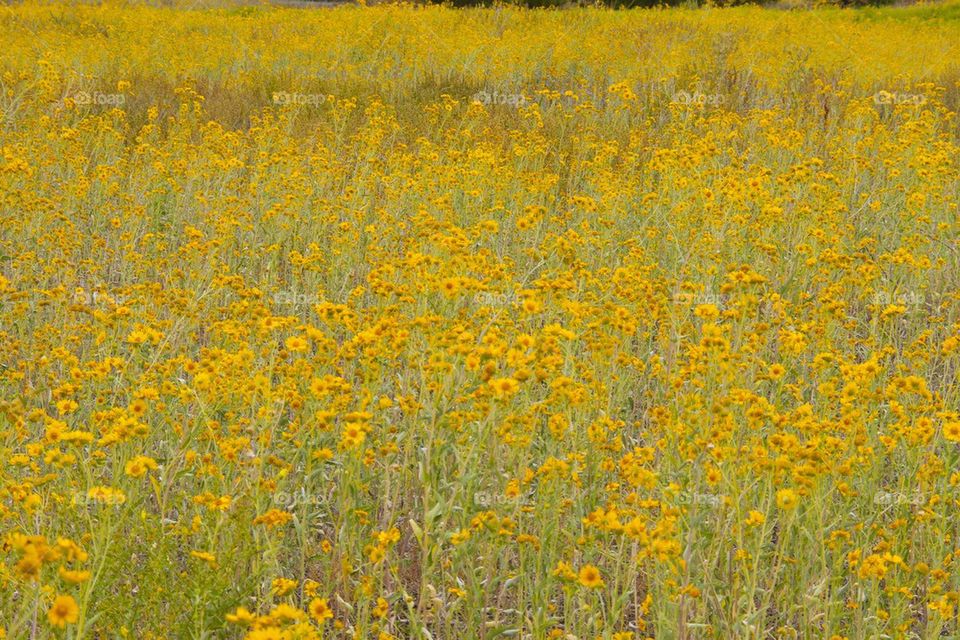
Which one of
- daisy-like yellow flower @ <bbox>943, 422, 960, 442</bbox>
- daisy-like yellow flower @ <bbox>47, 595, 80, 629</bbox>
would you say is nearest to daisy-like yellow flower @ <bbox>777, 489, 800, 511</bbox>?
daisy-like yellow flower @ <bbox>943, 422, 960, 442</bbox>

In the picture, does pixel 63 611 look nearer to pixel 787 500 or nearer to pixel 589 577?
pixel 589 577

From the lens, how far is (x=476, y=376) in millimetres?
2900

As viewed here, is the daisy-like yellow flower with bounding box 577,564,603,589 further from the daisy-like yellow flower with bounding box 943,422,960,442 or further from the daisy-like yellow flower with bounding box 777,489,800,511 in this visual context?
the daisy-like yellow flower with bounding box 943,422,960,442

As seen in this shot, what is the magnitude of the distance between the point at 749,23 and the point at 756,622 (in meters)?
14.3

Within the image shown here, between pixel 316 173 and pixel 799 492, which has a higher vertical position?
pixel 316 173

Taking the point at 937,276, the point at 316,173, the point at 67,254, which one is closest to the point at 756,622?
the point at 937,276

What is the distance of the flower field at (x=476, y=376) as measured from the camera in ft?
7.54

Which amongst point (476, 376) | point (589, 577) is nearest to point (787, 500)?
point (589, 577)

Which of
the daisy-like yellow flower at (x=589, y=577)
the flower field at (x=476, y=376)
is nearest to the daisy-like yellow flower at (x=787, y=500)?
the flower field at (x=476, y=376)

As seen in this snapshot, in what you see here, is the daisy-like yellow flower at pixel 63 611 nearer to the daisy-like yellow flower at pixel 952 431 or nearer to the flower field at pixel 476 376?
the flower field at pixel 476 376

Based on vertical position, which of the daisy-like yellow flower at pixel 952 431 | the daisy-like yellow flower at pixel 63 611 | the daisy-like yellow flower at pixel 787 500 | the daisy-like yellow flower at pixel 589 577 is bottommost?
the daisy-like yellow flower at pixel 589 577

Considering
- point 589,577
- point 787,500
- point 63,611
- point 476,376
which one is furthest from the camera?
point 476,376

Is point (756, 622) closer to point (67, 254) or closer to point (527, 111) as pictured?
point (67, 254)

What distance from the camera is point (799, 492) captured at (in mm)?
2365
